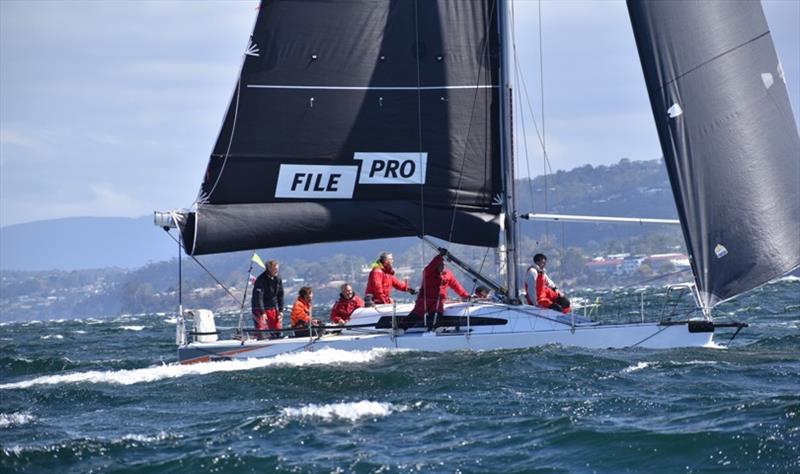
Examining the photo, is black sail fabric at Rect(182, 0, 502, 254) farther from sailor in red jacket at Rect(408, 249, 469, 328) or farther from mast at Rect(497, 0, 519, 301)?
sailor in red jacket at Rect(408, 249, 469, 328)

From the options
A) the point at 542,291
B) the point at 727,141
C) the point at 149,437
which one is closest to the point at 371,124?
the point at 542,291

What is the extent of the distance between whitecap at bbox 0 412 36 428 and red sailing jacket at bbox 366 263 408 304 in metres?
5.97

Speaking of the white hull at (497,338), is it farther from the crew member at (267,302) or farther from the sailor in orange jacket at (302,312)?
the crew member at (267,302)

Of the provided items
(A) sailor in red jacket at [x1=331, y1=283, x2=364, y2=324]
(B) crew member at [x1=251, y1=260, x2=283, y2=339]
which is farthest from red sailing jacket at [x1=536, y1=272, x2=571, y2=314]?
(B) crew member at [x1=251, y1=260, x2=283, y2=339]

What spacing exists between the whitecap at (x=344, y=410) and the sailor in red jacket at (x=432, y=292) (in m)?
4.37

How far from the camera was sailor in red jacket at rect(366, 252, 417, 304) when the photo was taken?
19.0 meters

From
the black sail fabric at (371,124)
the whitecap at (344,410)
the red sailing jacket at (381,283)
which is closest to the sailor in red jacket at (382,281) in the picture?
the red sailing jacket at (381,283)

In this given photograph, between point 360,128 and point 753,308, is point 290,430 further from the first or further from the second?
point 753,308

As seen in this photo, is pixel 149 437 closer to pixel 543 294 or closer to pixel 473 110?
pixel 543 294

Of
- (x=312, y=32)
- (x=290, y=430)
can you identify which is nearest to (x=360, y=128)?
(x=312, y=32)

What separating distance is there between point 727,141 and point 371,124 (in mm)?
4899

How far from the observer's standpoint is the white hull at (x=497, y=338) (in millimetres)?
17531

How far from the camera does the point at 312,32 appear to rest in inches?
732

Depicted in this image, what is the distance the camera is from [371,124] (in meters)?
18.7
